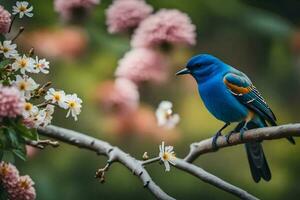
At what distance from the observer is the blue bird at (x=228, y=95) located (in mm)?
1104

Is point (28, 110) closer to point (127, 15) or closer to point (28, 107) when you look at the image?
point (28, 107)

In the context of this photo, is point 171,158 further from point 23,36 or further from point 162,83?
point 23,36

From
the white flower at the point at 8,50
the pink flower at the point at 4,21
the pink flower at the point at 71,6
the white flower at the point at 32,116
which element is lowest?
the white flower at the point at 32,116

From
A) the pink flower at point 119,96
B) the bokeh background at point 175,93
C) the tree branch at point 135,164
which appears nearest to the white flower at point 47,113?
the tree branch at point 135,164

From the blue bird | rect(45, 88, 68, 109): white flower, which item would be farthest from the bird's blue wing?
rect(45, 88, 68, 109): white flower

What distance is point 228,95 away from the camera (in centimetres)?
112

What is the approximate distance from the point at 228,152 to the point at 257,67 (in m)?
0.20

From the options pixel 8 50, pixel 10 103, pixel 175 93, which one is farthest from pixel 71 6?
pixel 10 103

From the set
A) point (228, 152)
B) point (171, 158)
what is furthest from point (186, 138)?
point (171, 158)

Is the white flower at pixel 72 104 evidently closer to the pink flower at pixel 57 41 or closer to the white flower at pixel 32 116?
the white flower at pixel 32 116

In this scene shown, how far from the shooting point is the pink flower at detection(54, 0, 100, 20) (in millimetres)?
1277

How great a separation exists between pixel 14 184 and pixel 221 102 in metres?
0.37

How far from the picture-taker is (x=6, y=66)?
867 millimetres

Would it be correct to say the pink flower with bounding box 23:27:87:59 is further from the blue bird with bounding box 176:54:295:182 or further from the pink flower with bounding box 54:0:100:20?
the blue bird with bounding box 176:54:295:182
